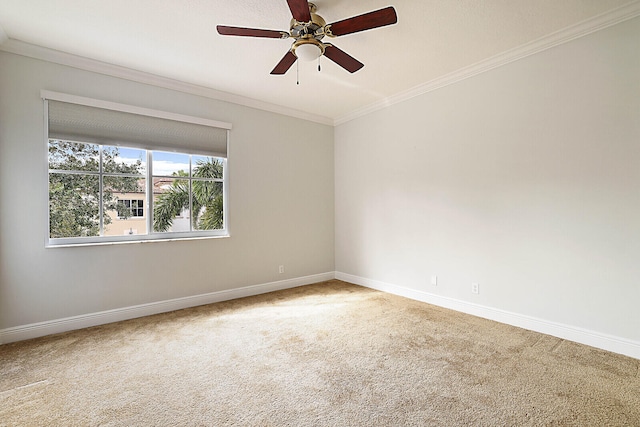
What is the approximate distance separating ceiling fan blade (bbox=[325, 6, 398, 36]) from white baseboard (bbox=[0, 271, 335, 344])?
3.27m

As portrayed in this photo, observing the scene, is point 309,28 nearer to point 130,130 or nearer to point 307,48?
point 307,48

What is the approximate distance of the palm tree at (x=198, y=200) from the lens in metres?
3.65

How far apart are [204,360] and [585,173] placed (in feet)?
11.7

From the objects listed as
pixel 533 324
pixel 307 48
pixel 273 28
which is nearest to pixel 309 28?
pixel 307 48

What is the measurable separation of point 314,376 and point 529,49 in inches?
137

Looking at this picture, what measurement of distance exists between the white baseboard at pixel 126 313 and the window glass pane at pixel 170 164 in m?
1.53

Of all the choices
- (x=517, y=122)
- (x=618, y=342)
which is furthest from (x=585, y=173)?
(x=618, y=342)

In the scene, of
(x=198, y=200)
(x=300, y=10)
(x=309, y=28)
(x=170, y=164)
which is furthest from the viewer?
(x=198, y=200)

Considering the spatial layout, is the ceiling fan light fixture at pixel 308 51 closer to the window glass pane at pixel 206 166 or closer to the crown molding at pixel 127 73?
the crown molding at pixel 127 73

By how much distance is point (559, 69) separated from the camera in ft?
9.09

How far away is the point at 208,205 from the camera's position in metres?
3.98

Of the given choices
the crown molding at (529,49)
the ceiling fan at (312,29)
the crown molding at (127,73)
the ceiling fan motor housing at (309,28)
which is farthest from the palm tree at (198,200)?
the crown molding at (529,49)

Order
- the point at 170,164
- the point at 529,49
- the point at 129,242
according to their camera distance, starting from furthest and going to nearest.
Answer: the point at 170,164 < the point at 129,242 < the point at 529,49

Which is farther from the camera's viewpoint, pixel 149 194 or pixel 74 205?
pixel 149 194
